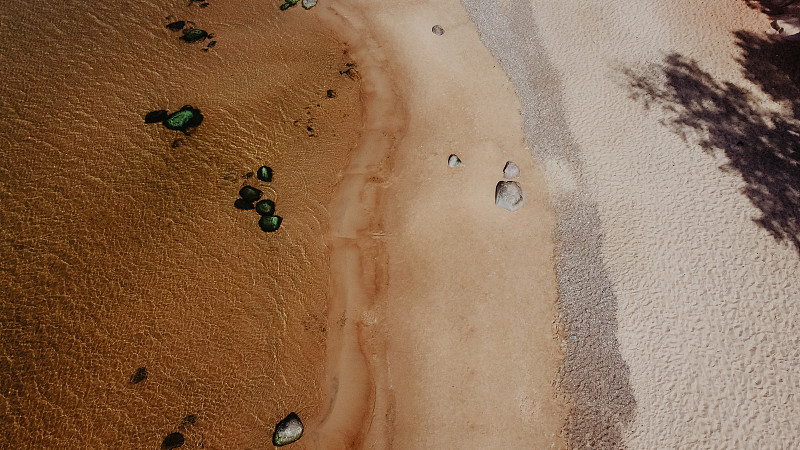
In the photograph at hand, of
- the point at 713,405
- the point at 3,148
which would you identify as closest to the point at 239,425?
the point at 713,405

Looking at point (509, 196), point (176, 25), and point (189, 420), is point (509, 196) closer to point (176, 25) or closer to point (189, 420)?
point (189, 420)

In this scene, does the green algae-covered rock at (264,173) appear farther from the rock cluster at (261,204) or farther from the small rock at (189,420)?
the small rock at (189,420)

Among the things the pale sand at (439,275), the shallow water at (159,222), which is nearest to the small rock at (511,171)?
the pale sand at (439,275)

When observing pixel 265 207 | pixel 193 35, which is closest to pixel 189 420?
pixel 265 207

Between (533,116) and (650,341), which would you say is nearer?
(650,341)

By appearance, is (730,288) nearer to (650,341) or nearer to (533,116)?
(650,341)

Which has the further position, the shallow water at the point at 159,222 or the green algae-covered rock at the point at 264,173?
the green algae-covered rock at the point at 264,173
